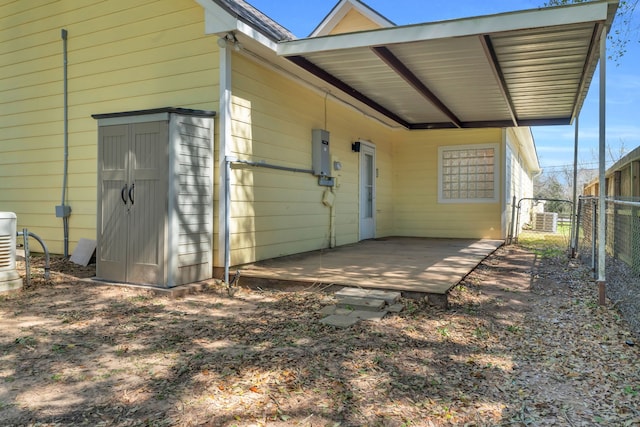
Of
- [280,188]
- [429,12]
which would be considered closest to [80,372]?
[280,188]

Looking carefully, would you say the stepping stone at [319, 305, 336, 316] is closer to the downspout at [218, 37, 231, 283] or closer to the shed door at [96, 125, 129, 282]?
the downspout at [218, 37, 231, 283]

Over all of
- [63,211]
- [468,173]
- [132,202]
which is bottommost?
[63,211]

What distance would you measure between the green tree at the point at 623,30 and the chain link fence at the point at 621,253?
3.50m

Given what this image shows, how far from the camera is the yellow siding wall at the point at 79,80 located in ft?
18.4

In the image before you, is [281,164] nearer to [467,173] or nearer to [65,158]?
[65,158]

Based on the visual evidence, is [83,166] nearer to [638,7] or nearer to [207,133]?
[207,133]

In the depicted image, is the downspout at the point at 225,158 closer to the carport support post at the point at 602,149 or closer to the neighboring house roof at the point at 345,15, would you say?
the carport support post at the point at 602,149

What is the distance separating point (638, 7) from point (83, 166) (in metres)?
9.46

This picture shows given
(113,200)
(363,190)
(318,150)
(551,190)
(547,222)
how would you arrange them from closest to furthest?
(113,200), (318,150), (363,190), (547,222), (551,190)

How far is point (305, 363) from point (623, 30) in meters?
9.14

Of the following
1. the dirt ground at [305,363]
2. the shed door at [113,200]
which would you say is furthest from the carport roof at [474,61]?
the dirt ground at [305,363]

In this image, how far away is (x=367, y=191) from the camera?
965 centimetres

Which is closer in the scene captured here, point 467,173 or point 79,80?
point 79,80

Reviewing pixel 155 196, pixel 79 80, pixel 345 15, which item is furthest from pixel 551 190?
pixel 155 196
